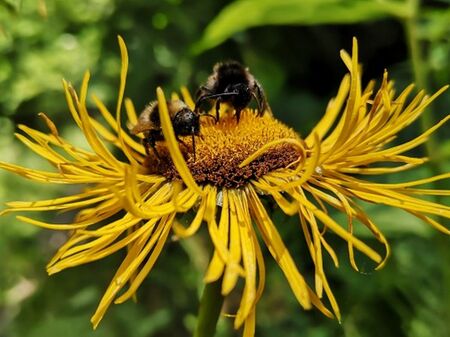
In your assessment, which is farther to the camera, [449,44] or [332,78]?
[332,78]

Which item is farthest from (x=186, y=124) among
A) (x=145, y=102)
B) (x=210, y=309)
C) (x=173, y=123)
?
(x=145, y=102)

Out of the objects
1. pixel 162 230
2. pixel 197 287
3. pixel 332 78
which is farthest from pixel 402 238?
pixel 162 230

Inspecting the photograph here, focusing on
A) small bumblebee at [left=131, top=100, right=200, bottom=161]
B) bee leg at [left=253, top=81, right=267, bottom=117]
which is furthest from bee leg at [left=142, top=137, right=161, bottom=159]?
bee leg at [left=253, top=81, right=267, bottom=117]

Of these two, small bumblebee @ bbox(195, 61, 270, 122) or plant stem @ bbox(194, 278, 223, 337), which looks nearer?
plant stem @ bbox(194, 278, 223, 337)

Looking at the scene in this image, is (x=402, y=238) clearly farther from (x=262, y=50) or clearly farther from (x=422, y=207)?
(x=422, y=207)

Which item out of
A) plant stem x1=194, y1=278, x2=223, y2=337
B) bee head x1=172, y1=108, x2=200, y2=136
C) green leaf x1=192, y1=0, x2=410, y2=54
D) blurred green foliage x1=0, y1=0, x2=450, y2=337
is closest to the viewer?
plant stem x1=194, y1=278, x2=223, y2=337

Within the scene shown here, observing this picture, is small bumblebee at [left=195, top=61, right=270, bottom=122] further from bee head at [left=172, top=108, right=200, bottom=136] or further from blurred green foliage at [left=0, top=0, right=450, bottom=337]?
blurred green foliage at [left=0, top=0, right=450, bottom=337]
